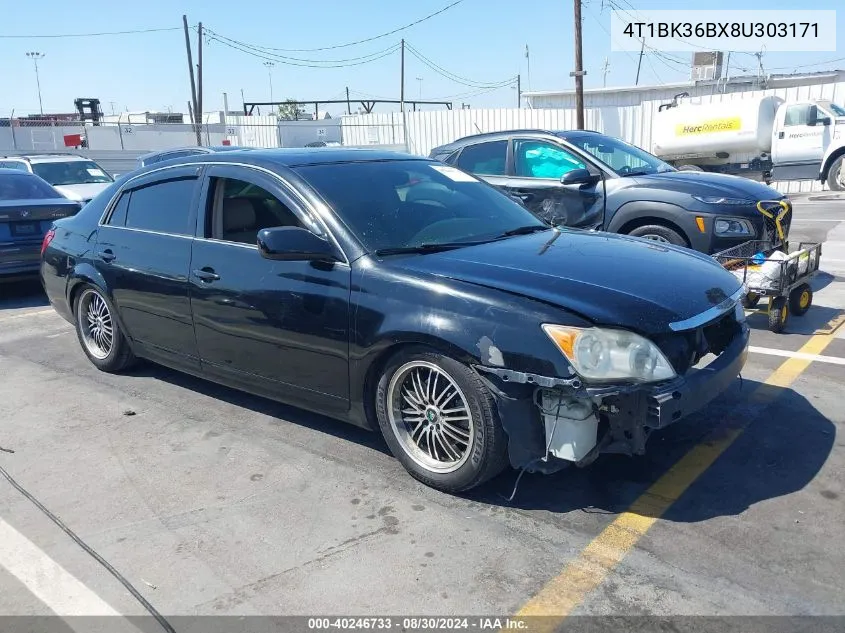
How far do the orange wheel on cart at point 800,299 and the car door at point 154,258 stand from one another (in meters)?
4.88

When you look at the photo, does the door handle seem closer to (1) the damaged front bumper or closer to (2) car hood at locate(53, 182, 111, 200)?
(1) the damaged front bumper

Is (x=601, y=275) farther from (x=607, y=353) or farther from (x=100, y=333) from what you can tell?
(x=100, y=333)

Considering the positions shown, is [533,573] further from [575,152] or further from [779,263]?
[575,152]

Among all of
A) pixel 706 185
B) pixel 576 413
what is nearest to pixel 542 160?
pixel 706 185

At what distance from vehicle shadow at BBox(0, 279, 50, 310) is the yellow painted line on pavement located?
771 cm

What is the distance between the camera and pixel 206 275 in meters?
4.46

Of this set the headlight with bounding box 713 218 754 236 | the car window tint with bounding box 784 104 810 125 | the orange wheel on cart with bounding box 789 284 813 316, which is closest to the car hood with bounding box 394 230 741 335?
the orange wheel on cart with bounding box 789 284 813 316

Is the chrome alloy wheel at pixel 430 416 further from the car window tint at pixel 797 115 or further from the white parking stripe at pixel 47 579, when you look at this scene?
the car window tint at pixel 797 115

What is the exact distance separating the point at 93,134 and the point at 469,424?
3082 cm

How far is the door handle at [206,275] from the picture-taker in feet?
14.5

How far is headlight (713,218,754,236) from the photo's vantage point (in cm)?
671

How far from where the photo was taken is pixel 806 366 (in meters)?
5.19

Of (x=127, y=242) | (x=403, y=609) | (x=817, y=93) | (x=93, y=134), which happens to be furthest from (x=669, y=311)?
(x=93, y=134)

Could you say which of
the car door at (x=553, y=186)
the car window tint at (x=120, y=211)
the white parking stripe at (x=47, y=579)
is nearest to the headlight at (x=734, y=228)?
the car door at (x=553, y=186)
